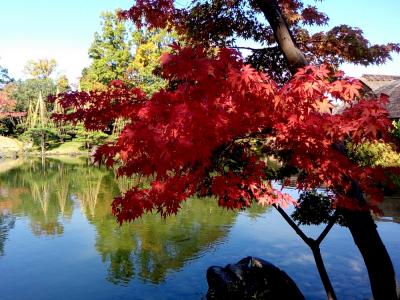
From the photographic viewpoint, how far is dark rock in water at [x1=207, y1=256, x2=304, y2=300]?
25.5 ft

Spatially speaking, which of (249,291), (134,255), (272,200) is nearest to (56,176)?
(134,255)

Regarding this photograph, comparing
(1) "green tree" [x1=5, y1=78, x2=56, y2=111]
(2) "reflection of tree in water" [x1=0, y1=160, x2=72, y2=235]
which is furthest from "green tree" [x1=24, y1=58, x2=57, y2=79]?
(2) "reflection of tree in water" [x1=0, y1=160, x2=72, y2=235]

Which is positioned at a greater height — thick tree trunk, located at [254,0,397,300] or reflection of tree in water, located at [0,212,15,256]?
thick tree trunk, located at [254,0,397,300]

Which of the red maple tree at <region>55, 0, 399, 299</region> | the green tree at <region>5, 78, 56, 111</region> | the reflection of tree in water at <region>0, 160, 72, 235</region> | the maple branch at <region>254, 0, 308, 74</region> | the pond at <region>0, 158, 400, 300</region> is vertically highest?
the green tree at <region>5, 78, 56, 111</region>

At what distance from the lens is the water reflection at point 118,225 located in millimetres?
11211

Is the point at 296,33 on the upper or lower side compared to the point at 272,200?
upper

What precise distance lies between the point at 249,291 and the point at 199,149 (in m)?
4.74

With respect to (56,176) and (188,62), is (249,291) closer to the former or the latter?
(188,62)

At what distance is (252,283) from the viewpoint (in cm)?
793

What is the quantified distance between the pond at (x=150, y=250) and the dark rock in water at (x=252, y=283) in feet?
2.93

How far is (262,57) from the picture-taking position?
25.1 feet

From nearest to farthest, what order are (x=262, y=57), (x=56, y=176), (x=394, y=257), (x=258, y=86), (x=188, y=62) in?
(x=258, y=86), (x=188, y=62), (x=262, y=57), (x=394, y=257), (x=56, y=176)

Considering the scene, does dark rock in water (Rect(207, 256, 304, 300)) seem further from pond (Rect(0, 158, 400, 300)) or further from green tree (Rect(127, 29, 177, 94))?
green tree (Rect(127, 29, 177, 94))

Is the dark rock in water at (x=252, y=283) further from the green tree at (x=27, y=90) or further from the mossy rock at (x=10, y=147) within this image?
the green tree at (x=27, y=90)
